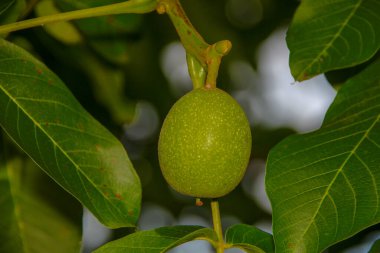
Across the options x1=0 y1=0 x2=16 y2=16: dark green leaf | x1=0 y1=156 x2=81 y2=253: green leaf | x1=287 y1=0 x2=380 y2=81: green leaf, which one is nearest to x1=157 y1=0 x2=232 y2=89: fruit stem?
x1=287 y1=0 x2=380 y2=81: green leaf

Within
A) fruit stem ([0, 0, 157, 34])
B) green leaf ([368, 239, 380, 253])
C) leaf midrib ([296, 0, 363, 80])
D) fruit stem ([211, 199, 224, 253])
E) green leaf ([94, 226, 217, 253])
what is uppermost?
fruit stem ([0, 0, 157, 34])

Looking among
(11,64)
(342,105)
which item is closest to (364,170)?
(342,105)

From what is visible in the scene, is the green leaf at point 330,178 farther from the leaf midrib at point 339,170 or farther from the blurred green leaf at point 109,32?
the blurred green leaf at point 109,32

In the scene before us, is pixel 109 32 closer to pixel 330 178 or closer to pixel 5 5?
pixel 5 5

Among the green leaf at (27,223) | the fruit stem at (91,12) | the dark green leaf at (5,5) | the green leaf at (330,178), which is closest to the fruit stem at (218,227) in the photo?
the green leaf at (330,178)

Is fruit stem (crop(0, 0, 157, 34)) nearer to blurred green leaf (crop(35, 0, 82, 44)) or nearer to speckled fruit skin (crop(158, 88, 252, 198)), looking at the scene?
speckled fruit skin (crop(158, 88, 252, 198))

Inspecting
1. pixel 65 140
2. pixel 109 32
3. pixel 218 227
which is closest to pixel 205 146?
pixel 218 227
